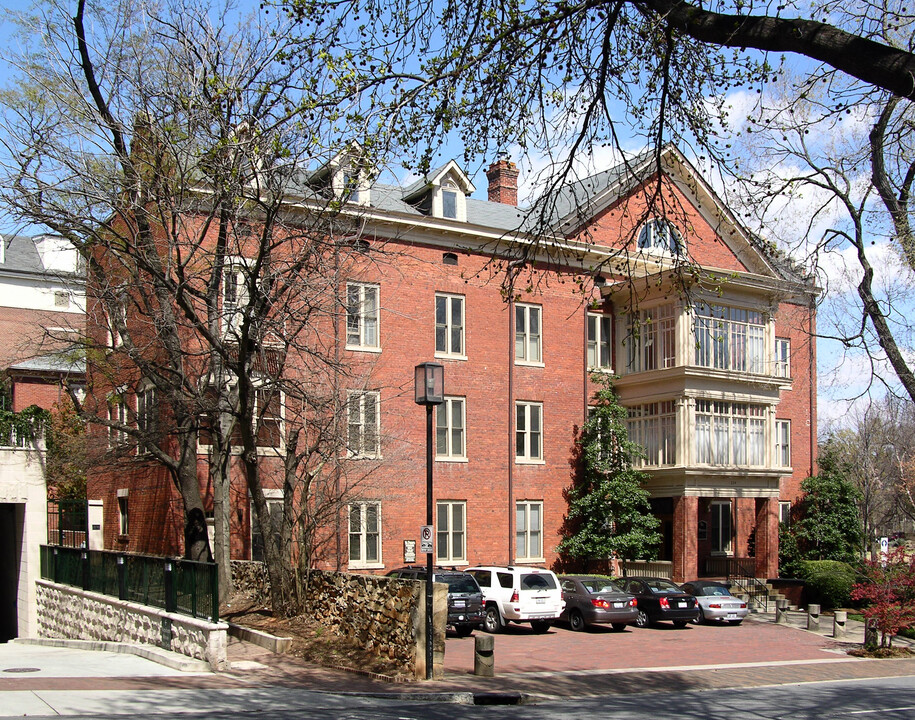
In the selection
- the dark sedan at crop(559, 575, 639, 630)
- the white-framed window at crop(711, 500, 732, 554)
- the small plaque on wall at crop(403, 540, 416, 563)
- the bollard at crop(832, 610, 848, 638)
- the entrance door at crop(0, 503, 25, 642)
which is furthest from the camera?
the white-framed window at crop(711, 500, 732, 554)

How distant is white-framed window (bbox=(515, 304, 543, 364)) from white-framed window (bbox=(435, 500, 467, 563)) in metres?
5.84

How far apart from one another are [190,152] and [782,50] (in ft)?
43.7

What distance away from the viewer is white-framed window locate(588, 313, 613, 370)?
38.2 m

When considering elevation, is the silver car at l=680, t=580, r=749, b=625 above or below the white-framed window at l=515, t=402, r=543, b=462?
below

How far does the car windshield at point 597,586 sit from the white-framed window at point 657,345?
1031 cm

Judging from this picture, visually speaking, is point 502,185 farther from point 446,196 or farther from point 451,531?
point 451,531

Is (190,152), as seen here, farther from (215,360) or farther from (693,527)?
(693,527)

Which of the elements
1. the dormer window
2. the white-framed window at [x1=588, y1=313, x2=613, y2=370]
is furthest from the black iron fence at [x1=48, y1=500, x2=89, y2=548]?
the white-framed window at [x1=588, y1=313, x2=613, y2=370]

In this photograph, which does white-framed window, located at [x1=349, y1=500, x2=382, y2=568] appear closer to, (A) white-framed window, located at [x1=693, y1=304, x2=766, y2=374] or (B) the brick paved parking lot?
(B) the brick paved parking lot

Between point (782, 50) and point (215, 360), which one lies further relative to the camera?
point (215, 360)

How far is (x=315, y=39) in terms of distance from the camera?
9758 mm

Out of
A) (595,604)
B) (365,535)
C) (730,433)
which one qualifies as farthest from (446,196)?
(595,604)

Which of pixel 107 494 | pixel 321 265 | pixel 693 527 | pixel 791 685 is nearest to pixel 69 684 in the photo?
pixel 321 265

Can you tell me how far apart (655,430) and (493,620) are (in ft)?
42.2
